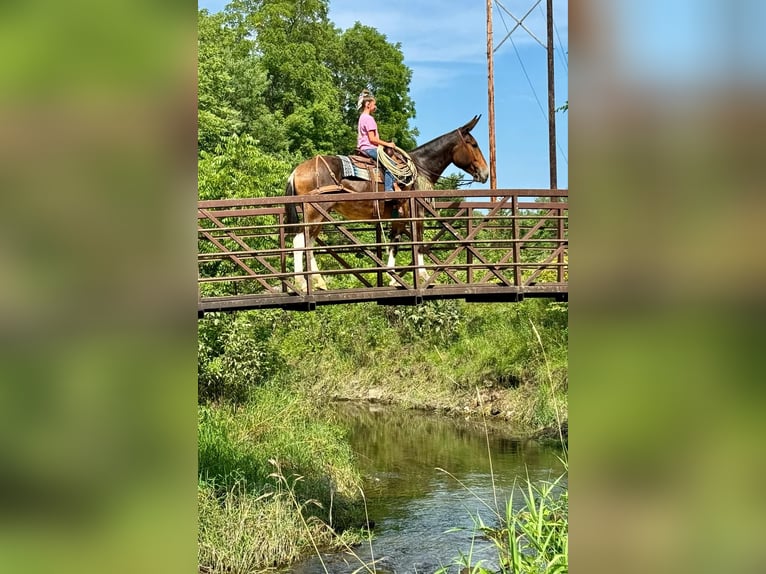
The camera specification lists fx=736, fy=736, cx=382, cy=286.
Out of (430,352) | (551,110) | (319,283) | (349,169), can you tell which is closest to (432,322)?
(430,352)

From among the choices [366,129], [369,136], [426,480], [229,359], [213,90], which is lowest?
[426,480]

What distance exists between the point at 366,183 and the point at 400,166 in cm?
51

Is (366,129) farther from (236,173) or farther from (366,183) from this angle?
(236,173)

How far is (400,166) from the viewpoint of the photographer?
9664mm

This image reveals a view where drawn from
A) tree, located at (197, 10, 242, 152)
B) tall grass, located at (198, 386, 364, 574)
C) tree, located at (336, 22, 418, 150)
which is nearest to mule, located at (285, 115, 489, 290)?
tall grass, located at (198, 386, 364, 574)

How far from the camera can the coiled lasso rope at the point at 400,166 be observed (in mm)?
9570

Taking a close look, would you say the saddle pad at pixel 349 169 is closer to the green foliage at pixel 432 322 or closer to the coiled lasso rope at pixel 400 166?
the coiled lasso rope at pixel 400 166

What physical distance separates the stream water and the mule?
122 inches

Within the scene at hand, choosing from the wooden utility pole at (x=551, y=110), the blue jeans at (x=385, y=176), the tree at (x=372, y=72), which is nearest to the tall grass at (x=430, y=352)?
the wooden utility pole at (x=551, y=110)

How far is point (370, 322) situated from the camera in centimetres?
2377

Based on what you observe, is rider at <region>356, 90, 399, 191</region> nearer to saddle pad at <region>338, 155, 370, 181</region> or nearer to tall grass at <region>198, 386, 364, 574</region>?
saddle pad at <region>338, 155, 370, 181</region>
